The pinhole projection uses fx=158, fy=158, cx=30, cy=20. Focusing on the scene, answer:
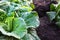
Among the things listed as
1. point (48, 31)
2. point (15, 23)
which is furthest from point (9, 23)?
point (48, 31)

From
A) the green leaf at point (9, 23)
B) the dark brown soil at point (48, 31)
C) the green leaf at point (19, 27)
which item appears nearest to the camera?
the green leaf at point (19, 27)

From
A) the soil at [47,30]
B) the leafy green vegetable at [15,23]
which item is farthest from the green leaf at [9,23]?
the soil at [47,30]

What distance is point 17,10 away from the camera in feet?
7.64

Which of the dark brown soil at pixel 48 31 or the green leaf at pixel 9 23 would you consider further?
the dark brown soil at pixel 48 31

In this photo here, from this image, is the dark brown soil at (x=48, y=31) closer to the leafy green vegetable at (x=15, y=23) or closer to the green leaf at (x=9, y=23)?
the leafy green vegetable at (x=15, y=23)

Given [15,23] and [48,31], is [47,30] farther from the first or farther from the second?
[15,23]

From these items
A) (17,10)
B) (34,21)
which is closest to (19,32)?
(34,21)

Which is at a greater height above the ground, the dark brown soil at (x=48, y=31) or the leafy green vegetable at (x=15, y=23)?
the leafy green vegetable at (x=15, y=23)

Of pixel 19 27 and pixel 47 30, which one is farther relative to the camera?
pixel 47 30

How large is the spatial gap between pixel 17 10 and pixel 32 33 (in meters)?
0.41

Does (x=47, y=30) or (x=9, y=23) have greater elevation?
(x=9, y=23)

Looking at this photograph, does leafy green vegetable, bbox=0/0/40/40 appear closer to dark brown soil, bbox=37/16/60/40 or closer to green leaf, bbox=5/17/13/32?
green leaf, bbox=5/17/13/32

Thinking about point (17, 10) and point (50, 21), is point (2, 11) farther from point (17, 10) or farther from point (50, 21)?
point (50, 21)

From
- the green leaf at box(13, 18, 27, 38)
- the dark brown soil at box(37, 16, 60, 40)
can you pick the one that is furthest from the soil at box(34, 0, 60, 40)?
the green leaf at box(13, 18, 27, 38)
